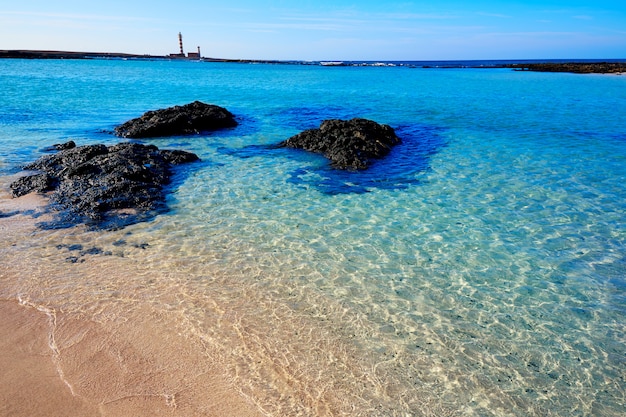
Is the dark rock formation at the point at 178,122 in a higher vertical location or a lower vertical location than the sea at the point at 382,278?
higher

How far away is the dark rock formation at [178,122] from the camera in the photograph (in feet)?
66.0

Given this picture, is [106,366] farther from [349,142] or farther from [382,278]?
[349,142]

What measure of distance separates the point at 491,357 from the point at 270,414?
10.8 feet

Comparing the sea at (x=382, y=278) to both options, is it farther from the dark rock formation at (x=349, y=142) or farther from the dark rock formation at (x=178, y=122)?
the dark rock formation at (x=178, y=122)

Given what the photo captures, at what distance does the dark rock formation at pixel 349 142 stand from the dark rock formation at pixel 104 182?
5.38 m

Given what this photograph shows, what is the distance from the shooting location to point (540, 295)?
715cm

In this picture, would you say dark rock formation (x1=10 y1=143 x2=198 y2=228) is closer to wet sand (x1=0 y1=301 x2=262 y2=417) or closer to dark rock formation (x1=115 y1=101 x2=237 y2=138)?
wet sand (x1=0 y1=301 x2=262 y2=417)

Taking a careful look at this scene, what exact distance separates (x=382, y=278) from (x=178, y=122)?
662 inches

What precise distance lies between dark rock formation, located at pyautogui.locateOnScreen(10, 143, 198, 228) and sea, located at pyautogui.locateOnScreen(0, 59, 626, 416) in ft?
2.11

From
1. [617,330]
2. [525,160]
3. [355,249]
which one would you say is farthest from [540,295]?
[525,160]

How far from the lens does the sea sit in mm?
5246

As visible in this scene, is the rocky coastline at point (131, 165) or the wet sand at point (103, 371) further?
the rocky coastline at point (131, 165)

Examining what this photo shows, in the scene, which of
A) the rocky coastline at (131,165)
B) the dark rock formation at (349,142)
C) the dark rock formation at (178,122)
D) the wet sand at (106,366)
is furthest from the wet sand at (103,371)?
the dark rock formation at (178,122)

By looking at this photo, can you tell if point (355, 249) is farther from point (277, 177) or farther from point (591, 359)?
point (277, 177)
